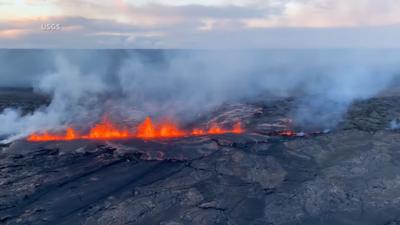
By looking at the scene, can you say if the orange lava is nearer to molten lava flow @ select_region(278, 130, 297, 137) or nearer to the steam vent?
the steam vent

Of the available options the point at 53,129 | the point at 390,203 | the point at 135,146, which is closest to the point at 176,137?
the point at 135,146

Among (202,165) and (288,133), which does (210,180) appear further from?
(288,133)

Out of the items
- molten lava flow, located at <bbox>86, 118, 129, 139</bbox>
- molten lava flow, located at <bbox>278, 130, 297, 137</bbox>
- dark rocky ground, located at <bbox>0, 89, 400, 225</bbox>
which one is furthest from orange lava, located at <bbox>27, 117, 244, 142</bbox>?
molten lava flow, located at <bbox>278, 130, 297, 137</bbox>

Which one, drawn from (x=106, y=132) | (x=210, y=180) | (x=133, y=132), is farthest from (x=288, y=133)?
(x=106, y=132)

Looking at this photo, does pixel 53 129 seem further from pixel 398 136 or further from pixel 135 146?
pixel 398 136

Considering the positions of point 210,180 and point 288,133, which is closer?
point 210,180

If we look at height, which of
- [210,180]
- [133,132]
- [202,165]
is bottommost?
[210,180]
